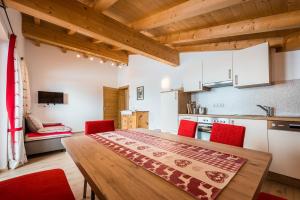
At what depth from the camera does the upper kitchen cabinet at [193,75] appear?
3.42 m

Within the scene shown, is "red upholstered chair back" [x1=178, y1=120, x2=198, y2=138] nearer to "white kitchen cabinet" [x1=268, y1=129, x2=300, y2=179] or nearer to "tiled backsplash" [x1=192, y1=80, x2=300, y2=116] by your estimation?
"white kitchen cabinet" [x1=268, y1=129, x2=300, y2=179]

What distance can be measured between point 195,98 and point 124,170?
3200mm

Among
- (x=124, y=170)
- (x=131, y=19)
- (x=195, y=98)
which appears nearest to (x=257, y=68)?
(x=195, y=98)

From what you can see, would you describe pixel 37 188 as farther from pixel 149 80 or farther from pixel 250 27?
pixel 149 80

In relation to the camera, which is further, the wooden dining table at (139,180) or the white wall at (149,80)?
the white wall at (149,80)

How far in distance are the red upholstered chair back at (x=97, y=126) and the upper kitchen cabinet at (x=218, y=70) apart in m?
2.14

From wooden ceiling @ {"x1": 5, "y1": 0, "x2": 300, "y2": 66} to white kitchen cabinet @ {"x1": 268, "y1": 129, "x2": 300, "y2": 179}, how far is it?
4.74 feet

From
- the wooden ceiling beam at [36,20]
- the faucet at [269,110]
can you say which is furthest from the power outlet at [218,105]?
the wooden ceiling beam at [36,20]

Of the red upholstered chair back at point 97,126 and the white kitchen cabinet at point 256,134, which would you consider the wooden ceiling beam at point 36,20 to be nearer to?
the red upholstered chair back at point 97,126

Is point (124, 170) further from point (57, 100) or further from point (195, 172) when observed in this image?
point (57, 100)

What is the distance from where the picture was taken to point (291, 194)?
1.96 m

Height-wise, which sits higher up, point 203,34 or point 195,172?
point 203,34

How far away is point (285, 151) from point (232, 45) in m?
2.07

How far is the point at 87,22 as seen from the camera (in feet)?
7.70
